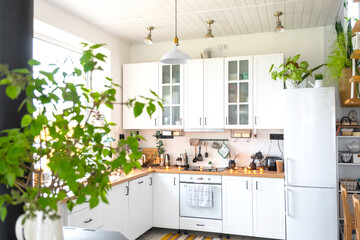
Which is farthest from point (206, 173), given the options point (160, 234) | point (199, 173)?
point (160, 234)

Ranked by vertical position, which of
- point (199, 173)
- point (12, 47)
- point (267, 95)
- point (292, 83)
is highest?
point (292, 83)

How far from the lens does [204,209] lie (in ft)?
14.3

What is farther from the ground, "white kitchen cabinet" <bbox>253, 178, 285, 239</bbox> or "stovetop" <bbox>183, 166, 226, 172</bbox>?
"stovetop" <bbox>183, 166, 226, 172</bbox>

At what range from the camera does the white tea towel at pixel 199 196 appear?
14.0ft

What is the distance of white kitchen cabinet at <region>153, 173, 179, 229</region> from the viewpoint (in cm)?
448

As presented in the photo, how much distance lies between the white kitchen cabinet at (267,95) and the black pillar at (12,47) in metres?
3.46

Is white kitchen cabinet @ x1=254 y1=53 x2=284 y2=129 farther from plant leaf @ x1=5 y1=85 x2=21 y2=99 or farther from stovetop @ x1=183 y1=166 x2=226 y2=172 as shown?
plant leaf @ x1=5 y1=85 x2=21 y2=99

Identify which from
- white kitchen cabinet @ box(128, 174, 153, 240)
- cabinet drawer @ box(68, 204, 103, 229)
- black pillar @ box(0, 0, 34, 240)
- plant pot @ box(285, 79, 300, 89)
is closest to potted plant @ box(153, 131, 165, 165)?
white kitchen cabinet @ box(128, 174, 153, 240)

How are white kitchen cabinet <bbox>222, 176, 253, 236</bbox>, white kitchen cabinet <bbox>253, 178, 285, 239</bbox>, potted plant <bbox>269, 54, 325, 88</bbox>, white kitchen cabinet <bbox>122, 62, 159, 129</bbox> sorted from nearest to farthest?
potted plant <bbox>269, 54, 325, 88</bbox> → white kitchen cabinet <bbox>253, 178, 285, 239</bbox> → white kitchen cabinet <bbox>222, 176, 253, 236</bbox> → white kitchen cabinet <bbox>122, 62, 159, 129</bbox>

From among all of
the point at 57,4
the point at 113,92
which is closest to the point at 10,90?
the point at 113,92

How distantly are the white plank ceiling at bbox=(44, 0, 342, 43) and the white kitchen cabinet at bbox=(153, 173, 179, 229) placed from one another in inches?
79.6

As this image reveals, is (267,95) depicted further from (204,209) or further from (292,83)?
(204,209)

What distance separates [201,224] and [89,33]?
2.89m

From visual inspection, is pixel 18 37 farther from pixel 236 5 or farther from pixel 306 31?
pixel 306 31
